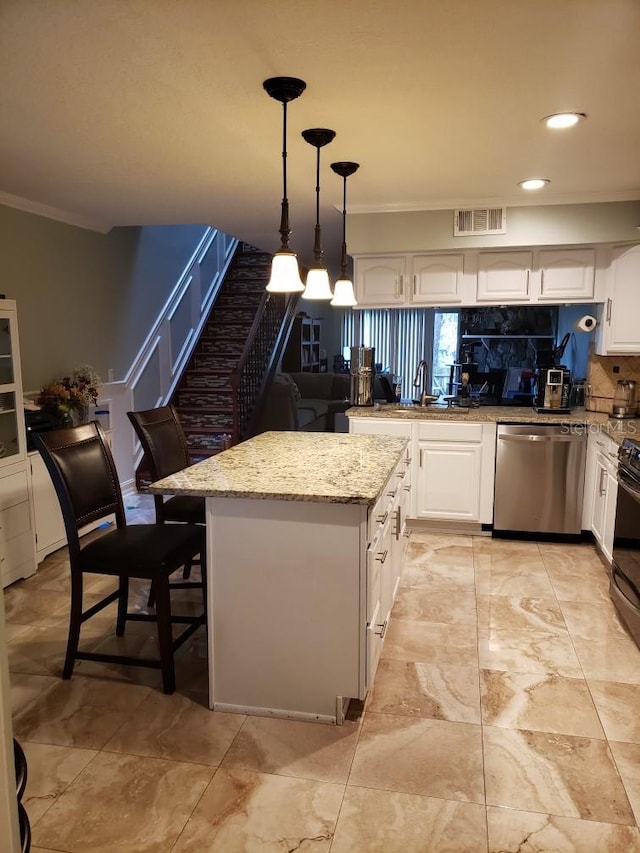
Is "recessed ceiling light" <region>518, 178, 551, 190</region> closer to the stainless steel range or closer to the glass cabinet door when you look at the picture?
the stainless steel range

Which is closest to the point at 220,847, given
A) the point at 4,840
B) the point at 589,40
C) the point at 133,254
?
the point at 4,840

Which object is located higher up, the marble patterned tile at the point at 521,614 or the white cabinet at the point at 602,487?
→ the white cabinet at the point at 602,487

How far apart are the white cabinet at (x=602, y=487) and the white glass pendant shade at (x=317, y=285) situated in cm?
205

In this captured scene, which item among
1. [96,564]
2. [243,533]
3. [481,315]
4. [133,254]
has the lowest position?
[96,564]

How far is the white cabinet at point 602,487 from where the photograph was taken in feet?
12.2

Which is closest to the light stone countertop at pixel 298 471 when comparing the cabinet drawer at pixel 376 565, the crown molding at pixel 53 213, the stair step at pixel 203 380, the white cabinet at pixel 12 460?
the cabinet drawer at pixel 376 565

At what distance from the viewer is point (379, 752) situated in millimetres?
2178

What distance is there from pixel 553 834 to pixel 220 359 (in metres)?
5.92

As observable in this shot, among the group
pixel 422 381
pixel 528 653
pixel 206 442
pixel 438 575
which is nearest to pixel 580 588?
pixel 438 575

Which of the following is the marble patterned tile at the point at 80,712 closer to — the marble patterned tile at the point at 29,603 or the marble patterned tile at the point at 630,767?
the marble patterned tile at the point at 29,603

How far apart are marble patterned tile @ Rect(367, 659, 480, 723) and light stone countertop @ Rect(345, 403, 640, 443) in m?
1.96

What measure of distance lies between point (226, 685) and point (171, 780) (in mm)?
434

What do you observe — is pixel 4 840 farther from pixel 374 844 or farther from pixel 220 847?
pixel 374 844

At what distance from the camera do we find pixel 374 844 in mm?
1775
